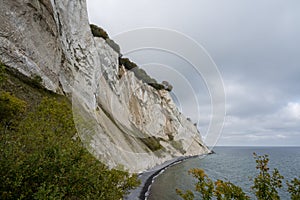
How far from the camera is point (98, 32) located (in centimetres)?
4578

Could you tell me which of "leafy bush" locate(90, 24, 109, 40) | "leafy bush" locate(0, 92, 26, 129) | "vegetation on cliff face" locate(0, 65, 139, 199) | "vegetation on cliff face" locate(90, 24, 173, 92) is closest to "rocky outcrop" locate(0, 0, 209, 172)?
"leafy bush" locate(0, 92, 26, 129)

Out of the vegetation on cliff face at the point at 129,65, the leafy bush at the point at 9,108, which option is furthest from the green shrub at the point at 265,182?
the vegetation on cliff face at the point at 129,65

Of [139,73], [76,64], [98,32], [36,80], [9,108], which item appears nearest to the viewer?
[9,108]

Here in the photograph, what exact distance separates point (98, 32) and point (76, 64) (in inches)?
771

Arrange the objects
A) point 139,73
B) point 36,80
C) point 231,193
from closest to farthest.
→ point 231,193 < point 36,80 < point 139,73

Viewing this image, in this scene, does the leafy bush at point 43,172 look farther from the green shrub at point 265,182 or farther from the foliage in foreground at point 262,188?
the green shrub at point 265,182

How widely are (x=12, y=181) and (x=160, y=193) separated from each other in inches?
770

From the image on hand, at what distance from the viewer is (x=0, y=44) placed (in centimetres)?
1742

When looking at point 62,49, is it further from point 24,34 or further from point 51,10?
point 24,34

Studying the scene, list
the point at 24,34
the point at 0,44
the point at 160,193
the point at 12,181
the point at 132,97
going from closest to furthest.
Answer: the point at 12,181
the point at 0,44
the point at 24,34
the point at 160,193
the point at 132,97

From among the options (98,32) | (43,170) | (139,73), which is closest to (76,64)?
(98,32)

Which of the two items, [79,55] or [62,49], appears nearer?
[62,49]

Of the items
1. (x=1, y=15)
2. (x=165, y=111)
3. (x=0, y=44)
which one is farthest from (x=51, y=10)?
(x=165, y=111)

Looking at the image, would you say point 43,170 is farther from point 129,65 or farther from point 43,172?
point 129,65
